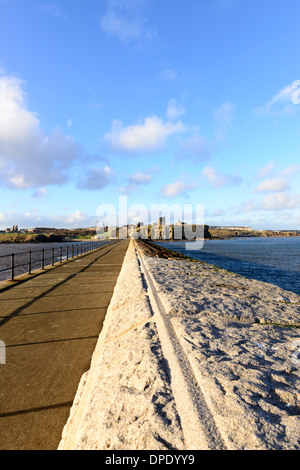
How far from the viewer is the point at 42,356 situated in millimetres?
3607

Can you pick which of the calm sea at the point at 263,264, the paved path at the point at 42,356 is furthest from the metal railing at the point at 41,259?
the calm sea at the point at 263,264

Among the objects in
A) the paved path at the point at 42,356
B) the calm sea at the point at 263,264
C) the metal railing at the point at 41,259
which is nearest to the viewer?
the paved path at the point at 42,356

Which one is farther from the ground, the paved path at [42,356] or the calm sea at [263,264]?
the paved path at [42,356]

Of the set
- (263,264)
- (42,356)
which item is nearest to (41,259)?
(42,356)

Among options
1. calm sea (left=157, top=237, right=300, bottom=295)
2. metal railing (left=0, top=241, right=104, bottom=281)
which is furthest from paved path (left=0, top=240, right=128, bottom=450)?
calm sea (left=157, top=237, right=300, bottom=295)

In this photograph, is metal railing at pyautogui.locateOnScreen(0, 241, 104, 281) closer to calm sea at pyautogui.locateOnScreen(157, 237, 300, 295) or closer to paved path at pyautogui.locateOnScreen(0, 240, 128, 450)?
paved path at pyautogui.locateOnScreen(0, 240, 128, 450)

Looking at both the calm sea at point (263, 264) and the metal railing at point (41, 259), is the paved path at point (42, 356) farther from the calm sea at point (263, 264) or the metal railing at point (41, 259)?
the calm sea at point (263, 264)

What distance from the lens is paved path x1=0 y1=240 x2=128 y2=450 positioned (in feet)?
7.61

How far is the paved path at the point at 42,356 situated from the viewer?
232cm

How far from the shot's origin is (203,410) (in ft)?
5.99
